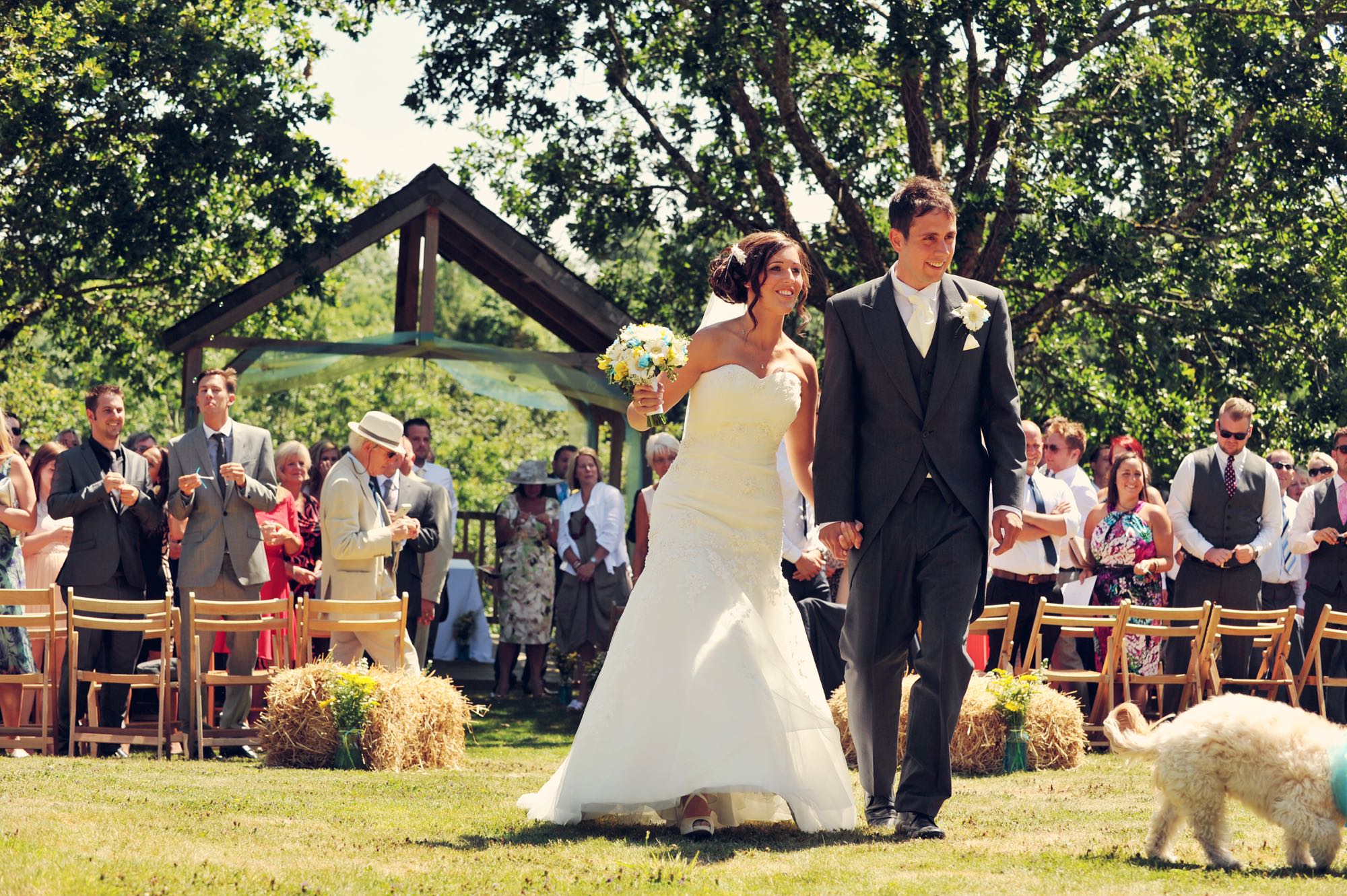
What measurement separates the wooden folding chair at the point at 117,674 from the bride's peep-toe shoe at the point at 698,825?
4702mm

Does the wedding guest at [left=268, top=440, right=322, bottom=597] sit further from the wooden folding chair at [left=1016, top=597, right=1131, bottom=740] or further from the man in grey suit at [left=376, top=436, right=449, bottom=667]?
the wooden folding chair at [left=1016, top=597, right=1131, bottom=740]

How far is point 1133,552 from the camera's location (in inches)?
430

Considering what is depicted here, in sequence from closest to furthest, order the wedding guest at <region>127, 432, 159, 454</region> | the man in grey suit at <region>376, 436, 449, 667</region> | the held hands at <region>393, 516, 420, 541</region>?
the held hands at <region>393, 516, 420, 541</region> < the wedding guest at <region>127, 432, 159, 454</region> < the man in grey suit at <region>376, 436, 449, 667</region>

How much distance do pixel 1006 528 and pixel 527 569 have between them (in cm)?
859

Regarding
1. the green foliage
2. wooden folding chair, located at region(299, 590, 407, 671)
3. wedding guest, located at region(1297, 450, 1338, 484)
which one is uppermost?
the green foliage

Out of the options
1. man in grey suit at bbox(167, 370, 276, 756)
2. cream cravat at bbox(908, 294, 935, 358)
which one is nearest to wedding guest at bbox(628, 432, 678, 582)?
man in grey suit at bbox(167, 370, 276, 756)

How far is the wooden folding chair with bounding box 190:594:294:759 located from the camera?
31.6ft

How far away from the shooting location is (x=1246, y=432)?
36.3 ft

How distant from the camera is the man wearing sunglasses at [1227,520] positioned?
36.0 feet

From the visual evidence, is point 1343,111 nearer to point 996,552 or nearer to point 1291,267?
point 1291,267

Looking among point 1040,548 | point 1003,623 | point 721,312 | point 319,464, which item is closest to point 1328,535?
point 1040,548

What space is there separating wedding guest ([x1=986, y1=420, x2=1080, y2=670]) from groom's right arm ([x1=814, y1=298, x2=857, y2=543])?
177 inches

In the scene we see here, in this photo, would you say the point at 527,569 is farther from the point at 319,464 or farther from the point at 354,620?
the point at 354,620

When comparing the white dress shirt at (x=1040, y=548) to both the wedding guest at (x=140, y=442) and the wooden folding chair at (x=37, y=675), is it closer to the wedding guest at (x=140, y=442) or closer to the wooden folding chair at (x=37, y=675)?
the wooden folding chair at (x=37, y=675)
